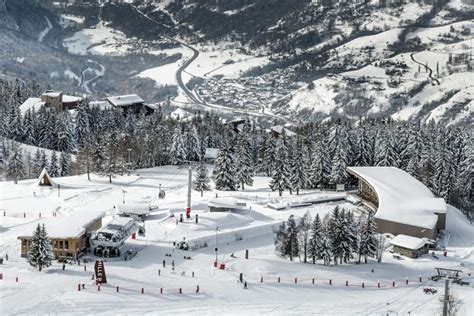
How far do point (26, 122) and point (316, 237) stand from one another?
86421 millimetres

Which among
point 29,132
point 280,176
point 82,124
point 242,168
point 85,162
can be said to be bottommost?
point 280,176

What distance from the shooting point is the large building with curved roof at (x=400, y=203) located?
77188 mm

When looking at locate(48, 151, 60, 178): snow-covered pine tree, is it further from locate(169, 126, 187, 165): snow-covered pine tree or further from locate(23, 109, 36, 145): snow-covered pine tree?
locate(23, 109, 36, 145): snow-covered pine tree

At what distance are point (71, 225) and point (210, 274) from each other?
14.3 meters

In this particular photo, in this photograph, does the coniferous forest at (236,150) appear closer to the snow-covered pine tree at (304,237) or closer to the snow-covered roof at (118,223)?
the snow-covered pine tree at (304,237)

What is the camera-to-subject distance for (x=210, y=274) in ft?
190

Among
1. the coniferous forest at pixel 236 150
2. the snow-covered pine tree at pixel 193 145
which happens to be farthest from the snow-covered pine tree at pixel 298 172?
the snow-covered pine tree at pixel 193 145

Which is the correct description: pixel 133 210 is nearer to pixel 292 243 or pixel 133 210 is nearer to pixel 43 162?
pixel 292 243

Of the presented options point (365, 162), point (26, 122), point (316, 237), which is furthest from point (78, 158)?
point (316, 237)

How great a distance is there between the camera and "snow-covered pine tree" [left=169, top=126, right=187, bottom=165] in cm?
12106

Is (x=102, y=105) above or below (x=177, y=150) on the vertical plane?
above

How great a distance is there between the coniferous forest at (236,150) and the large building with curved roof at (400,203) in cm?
826

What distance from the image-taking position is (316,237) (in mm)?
64000

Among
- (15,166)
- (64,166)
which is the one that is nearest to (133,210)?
(15,166)
